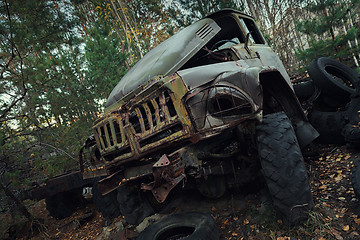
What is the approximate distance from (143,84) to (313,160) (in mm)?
2683

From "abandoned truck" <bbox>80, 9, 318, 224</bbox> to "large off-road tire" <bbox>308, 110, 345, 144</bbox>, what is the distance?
0.99m

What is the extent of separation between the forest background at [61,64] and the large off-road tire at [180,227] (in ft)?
10.7

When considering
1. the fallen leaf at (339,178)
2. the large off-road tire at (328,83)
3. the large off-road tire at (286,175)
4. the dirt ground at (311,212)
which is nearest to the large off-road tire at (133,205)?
the dirt ground at (311,212)

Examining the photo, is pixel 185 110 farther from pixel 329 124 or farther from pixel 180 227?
pixel 329 124

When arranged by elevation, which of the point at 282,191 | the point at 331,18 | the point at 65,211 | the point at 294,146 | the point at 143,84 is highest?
the point at 331,18

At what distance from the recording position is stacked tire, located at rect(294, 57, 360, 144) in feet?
10.5

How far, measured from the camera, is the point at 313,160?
3398mm

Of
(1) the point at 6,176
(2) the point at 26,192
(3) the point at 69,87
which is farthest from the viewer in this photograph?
(3) the point at 69,87

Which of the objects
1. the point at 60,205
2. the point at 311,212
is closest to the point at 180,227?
the point at 311,212

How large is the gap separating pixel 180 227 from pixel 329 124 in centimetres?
276

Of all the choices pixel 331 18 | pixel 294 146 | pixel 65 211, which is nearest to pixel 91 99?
pixel 65 211

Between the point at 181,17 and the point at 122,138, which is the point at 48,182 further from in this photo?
the point at 181,17

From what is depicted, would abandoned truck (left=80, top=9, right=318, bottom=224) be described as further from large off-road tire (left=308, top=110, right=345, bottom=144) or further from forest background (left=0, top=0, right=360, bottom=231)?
forest background (left=0, top=0, right=360, bottom=231)

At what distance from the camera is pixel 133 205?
3.20 metres
